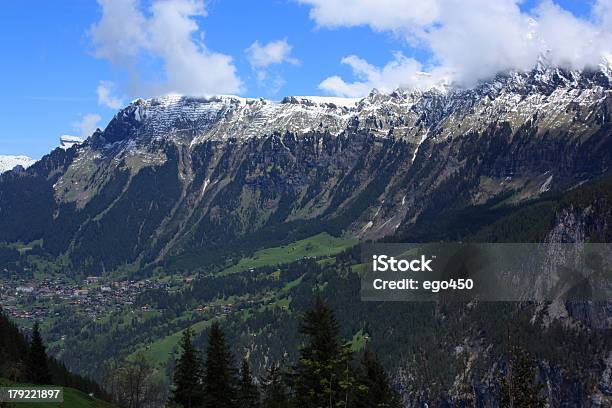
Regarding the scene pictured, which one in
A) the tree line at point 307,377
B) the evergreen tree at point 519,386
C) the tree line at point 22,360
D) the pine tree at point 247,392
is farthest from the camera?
the tree line at point 22,360

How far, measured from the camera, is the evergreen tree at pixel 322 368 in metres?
56.7

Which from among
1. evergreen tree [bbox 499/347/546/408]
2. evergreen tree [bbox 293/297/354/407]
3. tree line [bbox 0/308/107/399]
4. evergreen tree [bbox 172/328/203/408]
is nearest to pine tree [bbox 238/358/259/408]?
evergreen tree [bbox 172/328/203/408]

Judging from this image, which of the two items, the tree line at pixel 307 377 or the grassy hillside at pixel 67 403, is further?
the grassy hillside at pixel 67 403

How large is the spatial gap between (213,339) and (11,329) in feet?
269

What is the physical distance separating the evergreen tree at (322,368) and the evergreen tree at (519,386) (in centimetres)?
1419

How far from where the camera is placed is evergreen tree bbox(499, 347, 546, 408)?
3812 centimetres

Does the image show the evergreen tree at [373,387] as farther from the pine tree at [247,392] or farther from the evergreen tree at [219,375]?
the pine tree at [247,392]

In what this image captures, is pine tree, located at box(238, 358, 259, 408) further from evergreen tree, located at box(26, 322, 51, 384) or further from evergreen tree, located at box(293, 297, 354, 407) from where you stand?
evergreen tree, located at box(293, 297, 354, 407)

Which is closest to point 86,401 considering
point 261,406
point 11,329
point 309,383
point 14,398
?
point 14,398

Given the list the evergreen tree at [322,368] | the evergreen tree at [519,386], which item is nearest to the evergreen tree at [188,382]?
the evergreen tree at [322,368]

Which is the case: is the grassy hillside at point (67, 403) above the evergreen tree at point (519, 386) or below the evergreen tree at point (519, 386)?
below

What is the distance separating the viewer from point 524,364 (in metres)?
44.4

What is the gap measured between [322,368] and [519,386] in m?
19.2

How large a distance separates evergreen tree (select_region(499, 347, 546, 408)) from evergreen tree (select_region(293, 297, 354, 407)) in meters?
14.2
